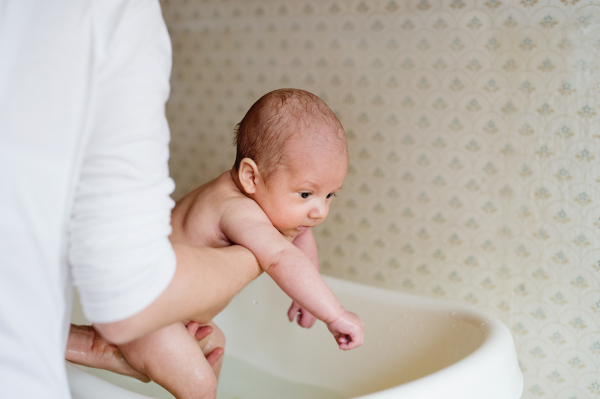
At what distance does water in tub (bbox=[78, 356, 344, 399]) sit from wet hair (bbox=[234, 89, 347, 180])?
0.72m

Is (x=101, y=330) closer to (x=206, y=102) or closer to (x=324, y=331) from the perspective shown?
(x=324, y=331)

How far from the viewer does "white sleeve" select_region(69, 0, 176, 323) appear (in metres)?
0.41

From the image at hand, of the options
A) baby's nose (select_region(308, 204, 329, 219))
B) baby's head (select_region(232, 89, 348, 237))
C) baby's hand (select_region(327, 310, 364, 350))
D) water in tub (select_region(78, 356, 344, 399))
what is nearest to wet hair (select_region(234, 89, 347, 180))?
baby's head (select_region(232, 89, 348, 237))

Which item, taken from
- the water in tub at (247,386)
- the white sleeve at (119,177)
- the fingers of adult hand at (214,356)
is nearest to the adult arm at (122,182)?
the white sleeve at (119,177)

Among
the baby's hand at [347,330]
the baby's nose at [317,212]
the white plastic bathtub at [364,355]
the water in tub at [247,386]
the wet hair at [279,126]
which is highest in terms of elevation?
the wet hair at [279,126]

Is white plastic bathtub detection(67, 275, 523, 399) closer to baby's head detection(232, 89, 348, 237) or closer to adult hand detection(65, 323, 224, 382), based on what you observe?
adult hand detection(65, 323, 224, 382)

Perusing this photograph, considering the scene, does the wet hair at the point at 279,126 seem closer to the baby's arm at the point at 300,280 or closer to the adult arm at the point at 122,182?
the baby's arm at the point at 300,280

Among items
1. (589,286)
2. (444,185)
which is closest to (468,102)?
(444,185)

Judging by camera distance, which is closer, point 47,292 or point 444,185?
point 47,292

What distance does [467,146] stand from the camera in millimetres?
1573

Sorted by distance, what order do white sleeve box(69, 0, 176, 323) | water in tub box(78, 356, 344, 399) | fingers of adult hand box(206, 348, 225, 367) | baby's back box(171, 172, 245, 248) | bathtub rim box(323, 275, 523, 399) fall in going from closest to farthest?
white sleeve box(69, 0, 176, 323), bathtub rim box(323, 275, 523, 399), baby's back box(171, 172, 245, 248), fingers of adult hand box(206, 348, 225, 367), water in tub box(78, 356, 344, 399)

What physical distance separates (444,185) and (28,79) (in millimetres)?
1404

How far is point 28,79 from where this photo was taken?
16.5 inches

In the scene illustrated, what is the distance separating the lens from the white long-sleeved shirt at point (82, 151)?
1.36ft
